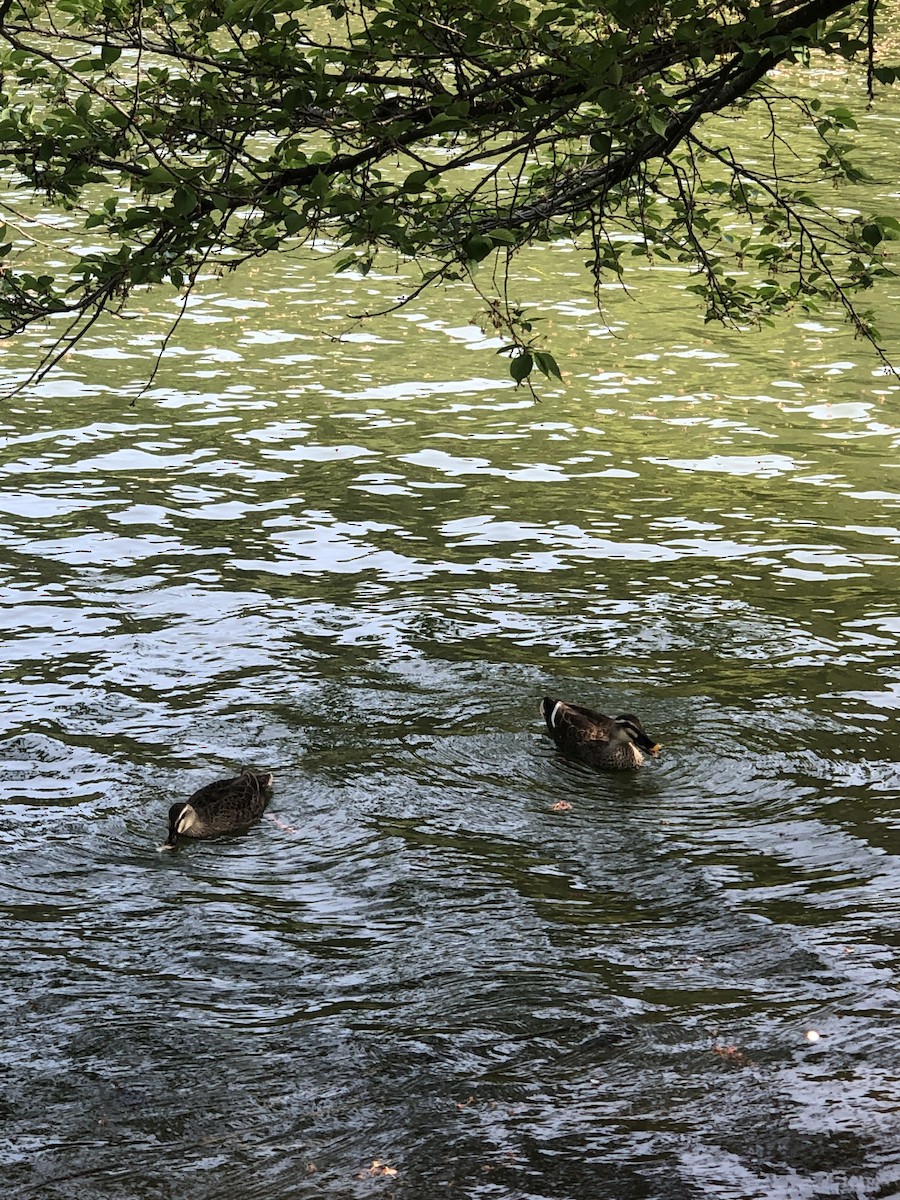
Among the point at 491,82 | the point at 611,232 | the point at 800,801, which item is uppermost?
the point at 491,82

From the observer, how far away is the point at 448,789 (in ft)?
36.4

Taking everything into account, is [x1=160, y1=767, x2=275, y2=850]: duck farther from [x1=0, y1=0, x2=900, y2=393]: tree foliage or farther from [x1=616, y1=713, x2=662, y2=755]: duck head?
[x1=0, y1=0, x2=900, y2=393]: tree foliage

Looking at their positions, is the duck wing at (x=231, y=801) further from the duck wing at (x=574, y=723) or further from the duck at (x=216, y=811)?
the duck wing at (x=574, y=723)

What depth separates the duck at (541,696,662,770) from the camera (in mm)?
11273

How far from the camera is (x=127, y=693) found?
493 inches

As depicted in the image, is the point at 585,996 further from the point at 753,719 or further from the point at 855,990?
the point at 753,719

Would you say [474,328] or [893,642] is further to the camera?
[474,328]

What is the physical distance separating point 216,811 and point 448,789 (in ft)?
5.89

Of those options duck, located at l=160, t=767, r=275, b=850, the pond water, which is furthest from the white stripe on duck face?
the pond water

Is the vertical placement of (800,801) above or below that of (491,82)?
below

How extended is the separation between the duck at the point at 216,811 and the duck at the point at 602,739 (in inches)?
94.8

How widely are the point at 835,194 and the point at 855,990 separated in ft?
87.6

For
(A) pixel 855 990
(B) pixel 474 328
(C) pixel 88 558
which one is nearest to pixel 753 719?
(A) pixel 855 990

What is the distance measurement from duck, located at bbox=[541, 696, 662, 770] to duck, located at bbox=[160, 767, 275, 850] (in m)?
2.41
